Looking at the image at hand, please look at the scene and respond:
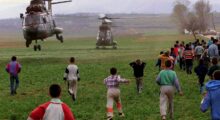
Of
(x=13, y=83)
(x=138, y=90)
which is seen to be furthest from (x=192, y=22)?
(x=138, y=90)

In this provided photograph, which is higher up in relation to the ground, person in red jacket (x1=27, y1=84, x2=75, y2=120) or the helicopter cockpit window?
the helicopter cockpit window

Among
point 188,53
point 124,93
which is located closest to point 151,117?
point 124,93

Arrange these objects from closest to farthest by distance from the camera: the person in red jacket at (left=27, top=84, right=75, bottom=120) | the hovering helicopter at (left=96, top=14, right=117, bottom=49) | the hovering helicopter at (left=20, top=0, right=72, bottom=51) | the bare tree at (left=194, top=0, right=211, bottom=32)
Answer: the person in red jacket at (left=27, top=84, right=75, bottom=120) < the hovering helicopter at (left=20, top=0, right=72, bottom=51) < the hovering helicopter at (left=96, top=14, right=117, bottom=49) < the bare tree at (left=194, top=0, right=211, bottom=32)

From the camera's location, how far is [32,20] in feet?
142

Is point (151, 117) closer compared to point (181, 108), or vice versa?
point (151, 117)

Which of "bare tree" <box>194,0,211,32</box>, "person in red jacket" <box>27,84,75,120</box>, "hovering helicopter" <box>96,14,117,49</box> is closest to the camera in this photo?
"person in red jacket" <box>27,84,75,120</box>

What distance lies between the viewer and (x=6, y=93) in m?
22.8

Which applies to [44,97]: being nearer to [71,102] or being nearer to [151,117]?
[71,102]

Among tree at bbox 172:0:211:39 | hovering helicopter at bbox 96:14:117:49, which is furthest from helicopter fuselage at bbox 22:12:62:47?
tree at bbox 172:0:211:39

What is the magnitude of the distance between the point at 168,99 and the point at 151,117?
1501mm

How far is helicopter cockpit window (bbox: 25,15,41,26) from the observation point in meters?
43.2

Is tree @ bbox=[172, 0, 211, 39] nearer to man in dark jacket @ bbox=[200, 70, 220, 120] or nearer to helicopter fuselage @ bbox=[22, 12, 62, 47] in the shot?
helicopter fuselage @ bbox=[22, 12, 62, 47]

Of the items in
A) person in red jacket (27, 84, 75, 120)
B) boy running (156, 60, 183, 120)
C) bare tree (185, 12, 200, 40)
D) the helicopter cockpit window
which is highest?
the helicopter cockpit window

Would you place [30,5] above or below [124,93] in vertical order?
above
